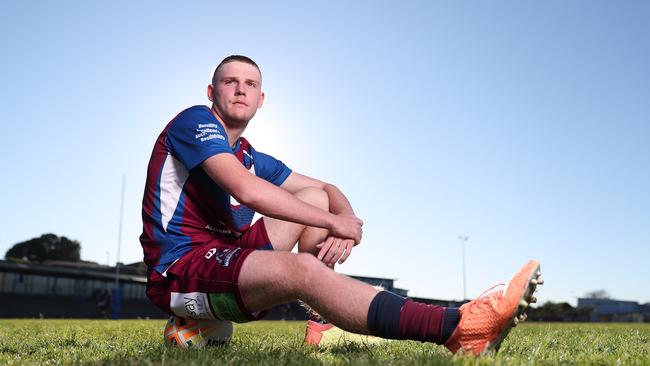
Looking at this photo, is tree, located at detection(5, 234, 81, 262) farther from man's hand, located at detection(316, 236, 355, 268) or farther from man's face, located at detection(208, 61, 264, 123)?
man's hand, located at detection(316, 236, 355, 268)

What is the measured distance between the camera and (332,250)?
316cm

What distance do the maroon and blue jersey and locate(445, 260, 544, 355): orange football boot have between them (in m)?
1.53

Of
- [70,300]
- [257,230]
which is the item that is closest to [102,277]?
[70,300]

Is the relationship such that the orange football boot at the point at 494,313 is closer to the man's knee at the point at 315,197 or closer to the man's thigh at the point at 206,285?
the man's thigh at the point at 206,285

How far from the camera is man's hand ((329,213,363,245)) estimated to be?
123 inches

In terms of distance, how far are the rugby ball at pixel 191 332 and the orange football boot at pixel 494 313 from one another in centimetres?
158

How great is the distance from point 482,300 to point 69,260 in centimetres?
10047

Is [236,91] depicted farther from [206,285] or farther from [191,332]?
[191,332]

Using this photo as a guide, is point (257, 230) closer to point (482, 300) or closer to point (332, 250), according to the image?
point (332, 250)

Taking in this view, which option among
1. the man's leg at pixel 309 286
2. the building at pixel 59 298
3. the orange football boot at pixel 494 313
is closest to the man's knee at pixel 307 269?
the man's leg at pixel 309 286

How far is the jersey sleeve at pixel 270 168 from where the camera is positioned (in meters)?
4.19

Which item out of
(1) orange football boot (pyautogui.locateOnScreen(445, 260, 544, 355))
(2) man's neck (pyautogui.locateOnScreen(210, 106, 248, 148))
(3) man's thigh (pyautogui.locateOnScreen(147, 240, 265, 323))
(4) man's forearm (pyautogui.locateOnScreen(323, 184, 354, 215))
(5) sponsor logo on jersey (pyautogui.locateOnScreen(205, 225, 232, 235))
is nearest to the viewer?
(1) orange football boot (pyautogui.locateOnScreen(445, 260, 544, 355))

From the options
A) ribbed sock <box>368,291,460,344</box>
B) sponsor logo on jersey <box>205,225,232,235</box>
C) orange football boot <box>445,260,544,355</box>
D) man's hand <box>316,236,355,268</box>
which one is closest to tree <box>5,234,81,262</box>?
sponsor logo on jersey <box>205,225,232,235</box>

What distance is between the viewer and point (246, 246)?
3873mm
